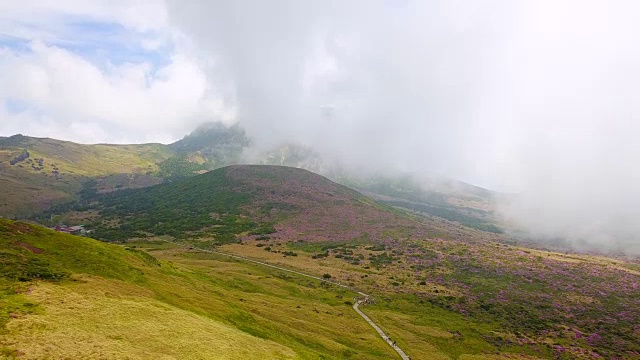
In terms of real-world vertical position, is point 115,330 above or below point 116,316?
below

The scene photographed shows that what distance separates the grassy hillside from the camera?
113 feet

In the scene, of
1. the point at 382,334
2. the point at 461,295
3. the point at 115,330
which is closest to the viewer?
the point at 115,330

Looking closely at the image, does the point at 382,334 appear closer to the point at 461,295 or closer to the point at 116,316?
the point at 461,295

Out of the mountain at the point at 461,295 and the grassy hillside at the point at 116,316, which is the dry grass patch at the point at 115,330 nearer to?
the grassy hillside at the point at 116,316

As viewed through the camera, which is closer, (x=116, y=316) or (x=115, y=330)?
(x=115, y=330)

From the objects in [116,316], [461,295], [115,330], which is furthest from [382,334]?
[115,330]

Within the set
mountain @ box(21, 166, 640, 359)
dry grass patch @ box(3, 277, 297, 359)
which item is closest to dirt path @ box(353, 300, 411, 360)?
mountain @ box(21, 166, 640, 359)

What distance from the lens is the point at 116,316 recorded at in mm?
Answer: 41156

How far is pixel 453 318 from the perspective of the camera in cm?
11562

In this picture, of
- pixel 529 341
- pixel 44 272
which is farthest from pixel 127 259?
pixel 529 341

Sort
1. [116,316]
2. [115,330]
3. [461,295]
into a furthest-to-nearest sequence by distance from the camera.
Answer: [461,295] < [116,316] < [115,330]

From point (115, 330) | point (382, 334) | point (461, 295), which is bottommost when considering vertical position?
point (382, 334)

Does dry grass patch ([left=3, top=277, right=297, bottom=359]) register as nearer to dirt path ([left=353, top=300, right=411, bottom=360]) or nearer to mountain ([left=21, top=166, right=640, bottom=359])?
mountain ([left=21, top=166, right=640, bottom=359])

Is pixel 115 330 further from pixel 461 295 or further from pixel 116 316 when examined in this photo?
pixel 461 295
